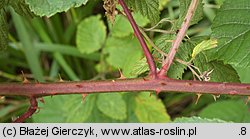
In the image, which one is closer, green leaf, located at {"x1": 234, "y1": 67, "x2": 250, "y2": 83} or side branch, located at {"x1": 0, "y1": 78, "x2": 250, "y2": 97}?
side branch, located at {"x1": 0, "y1": 78, "x2": 250, "y2": 97}

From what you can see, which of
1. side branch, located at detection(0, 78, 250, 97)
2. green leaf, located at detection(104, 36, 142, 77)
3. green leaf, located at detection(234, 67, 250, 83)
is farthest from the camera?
green leaf, located at detection(104, 36, 142, 77)

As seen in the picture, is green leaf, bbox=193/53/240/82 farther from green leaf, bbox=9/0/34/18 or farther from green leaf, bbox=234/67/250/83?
green leaf, bbox=234/67/250/83

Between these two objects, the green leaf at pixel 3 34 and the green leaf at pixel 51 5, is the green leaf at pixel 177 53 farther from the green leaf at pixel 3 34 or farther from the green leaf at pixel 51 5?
the green leaf at pixel 3 34

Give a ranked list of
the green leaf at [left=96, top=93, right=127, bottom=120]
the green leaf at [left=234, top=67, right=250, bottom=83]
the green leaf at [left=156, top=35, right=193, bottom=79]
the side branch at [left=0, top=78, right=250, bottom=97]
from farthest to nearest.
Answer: the green leaf at [left=96, top=93, right=127, bottom=120], the green leaf at [left=234, top=67, right=250, bottom=83], the green leaf at [left=156, top=35, right=193, bottom=79], the side branch at [left=0, top=78, right=250, bottom=97]

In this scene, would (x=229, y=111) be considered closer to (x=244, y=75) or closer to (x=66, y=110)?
(x=244, y=75)

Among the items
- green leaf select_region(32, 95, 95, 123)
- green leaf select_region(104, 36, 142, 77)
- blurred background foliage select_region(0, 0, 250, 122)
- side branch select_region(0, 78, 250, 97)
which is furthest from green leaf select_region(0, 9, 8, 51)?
green leaf select_region(104, 36, 142, 77)

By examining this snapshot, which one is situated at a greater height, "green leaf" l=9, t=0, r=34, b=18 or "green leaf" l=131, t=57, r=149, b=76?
"green leaf" l=9, t=0, r=34, b=18

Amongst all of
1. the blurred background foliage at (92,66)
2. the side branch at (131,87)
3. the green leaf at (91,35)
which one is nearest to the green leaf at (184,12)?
the side branch at (131,87)
